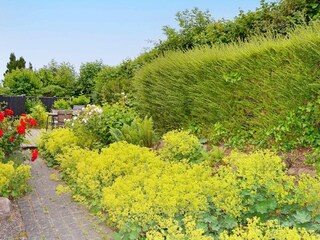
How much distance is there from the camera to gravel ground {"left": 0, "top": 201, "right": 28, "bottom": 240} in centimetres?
381

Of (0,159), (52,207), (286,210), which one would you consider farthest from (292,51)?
(0,159)

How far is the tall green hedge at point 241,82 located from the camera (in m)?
4.80

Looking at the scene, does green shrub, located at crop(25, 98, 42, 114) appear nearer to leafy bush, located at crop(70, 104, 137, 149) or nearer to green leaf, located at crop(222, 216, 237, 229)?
leafy bush, located at crop(70, 104, 137, 149)

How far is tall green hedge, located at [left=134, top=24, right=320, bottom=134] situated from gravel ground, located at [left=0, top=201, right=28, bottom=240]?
332 cm

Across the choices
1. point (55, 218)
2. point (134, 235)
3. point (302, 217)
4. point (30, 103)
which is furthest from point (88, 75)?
point (302, 217)

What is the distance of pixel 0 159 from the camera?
19.5ft

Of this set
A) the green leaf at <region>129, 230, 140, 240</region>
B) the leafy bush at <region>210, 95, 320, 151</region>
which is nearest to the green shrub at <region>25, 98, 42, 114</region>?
the leafy bush at <region>210, 95, 320, 151</region>

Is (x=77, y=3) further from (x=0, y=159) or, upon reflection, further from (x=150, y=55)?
(x=0, y=159)

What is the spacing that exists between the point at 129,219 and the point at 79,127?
5076mm

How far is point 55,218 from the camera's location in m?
4.32

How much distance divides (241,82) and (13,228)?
146 inches

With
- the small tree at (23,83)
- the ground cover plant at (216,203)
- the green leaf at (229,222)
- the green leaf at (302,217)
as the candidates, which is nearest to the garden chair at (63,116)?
the ground cover plant at (216,203)

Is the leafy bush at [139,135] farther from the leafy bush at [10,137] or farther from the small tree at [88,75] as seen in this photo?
the small tree at [88,75]

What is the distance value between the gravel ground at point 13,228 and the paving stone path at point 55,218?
0.06m
